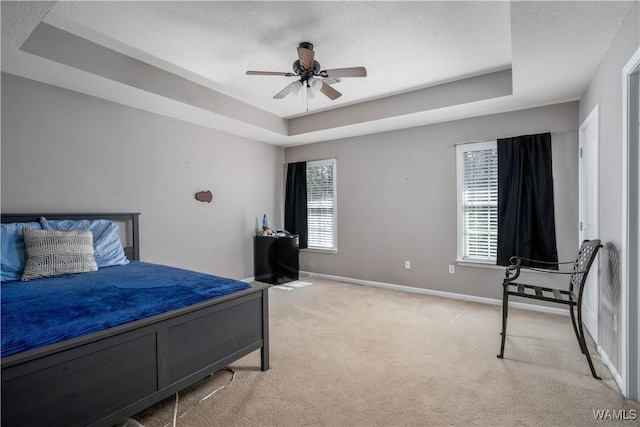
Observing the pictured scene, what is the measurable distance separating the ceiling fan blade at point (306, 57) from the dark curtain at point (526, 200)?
8.53 ft

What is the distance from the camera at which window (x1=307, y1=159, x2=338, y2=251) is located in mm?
5434

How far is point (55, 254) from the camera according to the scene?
102 inches

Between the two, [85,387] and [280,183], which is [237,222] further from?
[85,387]

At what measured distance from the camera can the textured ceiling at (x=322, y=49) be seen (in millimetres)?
2246

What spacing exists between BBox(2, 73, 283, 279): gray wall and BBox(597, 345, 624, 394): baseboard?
4.28 meters

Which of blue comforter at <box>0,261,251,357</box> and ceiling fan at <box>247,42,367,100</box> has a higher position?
ceiling fan at <box>247,42,367,100</box>

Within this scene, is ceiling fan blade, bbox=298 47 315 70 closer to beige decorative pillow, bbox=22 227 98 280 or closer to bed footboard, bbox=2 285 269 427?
bed footboard, bbox=2 285 269 427

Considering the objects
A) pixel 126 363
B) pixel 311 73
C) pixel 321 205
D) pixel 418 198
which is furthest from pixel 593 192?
pixel 126 363

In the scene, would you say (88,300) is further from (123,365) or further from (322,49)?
(322,49)

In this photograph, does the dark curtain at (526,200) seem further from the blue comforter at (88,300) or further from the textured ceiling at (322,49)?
the blue comforter at (88,300)

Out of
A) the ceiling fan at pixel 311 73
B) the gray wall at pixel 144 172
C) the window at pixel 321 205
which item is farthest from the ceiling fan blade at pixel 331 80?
the window at pixel 321 205

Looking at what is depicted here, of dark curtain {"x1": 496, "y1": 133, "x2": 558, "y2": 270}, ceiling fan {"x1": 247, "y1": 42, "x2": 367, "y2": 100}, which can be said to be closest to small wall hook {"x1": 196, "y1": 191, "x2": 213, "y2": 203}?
ceiling fan {"x1": 247, "y1": 42, "x2": 367, "y2": 100}

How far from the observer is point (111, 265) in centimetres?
303

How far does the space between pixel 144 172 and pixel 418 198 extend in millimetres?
3587
